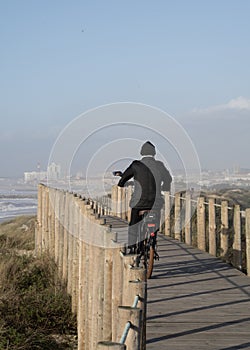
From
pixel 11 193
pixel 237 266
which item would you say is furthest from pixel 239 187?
pixel 237 266

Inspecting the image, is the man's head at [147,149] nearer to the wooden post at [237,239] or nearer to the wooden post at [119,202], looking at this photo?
the wooden post at [237,239]

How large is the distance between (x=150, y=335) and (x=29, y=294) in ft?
18.8

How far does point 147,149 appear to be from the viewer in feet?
29.9

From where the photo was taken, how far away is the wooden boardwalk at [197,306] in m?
5.99

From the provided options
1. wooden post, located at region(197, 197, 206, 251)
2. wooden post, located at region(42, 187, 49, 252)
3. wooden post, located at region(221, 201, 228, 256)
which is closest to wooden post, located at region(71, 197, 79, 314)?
wooden post, located at region(221, 201, 228, 256)

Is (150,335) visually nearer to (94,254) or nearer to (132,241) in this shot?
(94,254)

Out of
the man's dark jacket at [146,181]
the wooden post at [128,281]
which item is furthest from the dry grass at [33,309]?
the wooden post at [128,281]

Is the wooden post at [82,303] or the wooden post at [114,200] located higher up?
the wooden post at [114,200]

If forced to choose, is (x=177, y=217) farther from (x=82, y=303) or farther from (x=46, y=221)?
(x=82, y=303)

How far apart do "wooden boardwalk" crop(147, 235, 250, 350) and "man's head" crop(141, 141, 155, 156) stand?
2060mm

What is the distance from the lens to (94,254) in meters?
6.67

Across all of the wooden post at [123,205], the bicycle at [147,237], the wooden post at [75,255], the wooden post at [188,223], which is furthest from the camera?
the wooden post at [123,205]

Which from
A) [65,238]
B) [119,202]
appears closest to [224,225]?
[65,238]

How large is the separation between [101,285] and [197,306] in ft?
5.75
